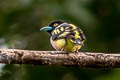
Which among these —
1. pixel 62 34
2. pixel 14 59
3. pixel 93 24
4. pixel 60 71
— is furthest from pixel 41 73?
pixel 14 59

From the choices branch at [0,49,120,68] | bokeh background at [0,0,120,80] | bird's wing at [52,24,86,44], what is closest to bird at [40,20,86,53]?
bird's wing at [52,24,86,44]

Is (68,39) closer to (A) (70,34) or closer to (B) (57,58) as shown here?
(A) (70,34)

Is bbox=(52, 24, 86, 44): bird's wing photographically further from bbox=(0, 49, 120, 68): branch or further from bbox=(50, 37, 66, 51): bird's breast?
bbox=(0, 49, 120, 68): branch

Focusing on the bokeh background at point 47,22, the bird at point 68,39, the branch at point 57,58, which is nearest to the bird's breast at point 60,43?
the bird at point 68,39

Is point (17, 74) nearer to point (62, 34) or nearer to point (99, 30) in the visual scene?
point (99, 30)

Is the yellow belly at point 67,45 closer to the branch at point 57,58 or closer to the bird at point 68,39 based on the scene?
the bird at point 68,39
